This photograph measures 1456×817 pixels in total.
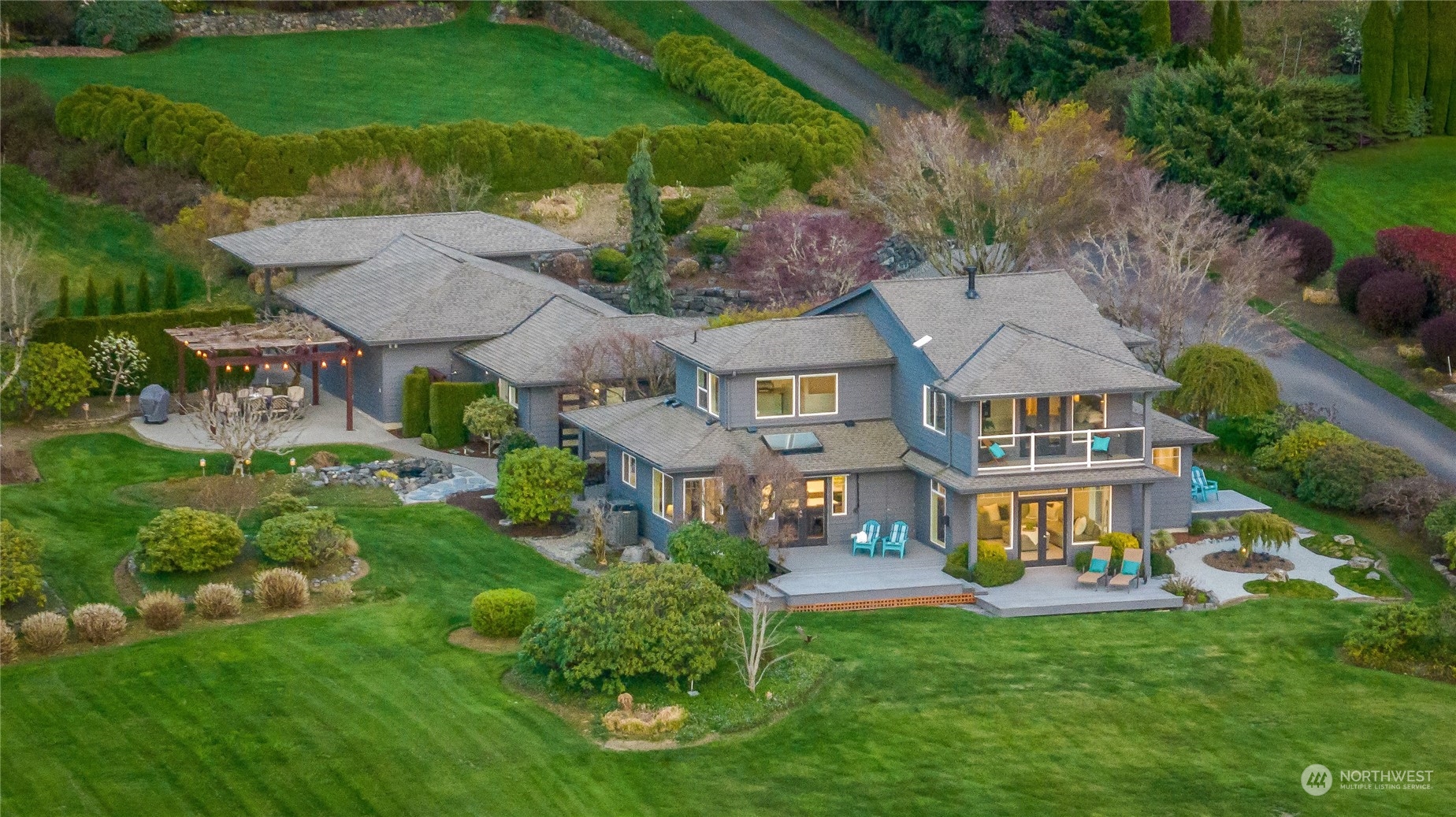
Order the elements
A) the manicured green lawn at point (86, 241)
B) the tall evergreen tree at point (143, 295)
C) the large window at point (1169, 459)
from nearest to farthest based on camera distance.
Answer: the large window at point (1169, 459) → the tall evergreen tree at point (143, 295) → the manicured green lawn at point (86, 241)

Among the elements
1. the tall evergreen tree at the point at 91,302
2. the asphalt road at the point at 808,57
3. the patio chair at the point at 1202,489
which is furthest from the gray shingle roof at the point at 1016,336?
the asphalt road at the point at 808,57

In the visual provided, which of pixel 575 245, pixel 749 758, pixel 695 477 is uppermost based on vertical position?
pixel 575 245

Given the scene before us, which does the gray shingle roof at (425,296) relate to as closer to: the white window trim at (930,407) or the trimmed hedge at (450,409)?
the trimmed hedge at (450,409)

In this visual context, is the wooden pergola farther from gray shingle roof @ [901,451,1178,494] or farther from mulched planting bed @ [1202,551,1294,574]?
mulched planting bed @ [1202,551,1294,574]

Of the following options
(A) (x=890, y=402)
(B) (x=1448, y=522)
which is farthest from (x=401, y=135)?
(B) (x=1448, y=522)

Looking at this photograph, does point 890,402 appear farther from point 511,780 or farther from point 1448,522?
point 511,780

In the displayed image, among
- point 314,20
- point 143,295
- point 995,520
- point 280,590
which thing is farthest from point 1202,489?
point 314,20
